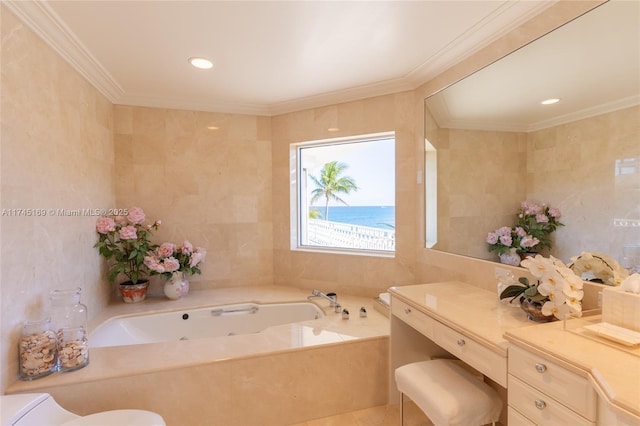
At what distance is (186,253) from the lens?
2.81m

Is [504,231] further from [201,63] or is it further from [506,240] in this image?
[201,63]

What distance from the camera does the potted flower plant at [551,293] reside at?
1181 mm

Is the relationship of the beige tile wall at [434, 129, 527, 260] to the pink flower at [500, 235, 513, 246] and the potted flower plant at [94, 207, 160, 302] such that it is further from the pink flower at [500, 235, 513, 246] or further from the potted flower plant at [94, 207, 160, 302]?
the potted flower plant at [94, 207, 160, 302]

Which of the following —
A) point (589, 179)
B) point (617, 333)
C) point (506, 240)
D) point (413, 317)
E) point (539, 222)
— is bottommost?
point (413, 317)

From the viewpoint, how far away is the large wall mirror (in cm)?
123

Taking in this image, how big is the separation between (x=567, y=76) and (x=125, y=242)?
3.28m

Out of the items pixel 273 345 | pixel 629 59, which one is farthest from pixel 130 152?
pixel 629 59

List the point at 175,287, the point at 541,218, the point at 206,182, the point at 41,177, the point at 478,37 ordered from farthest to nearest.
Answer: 1. the point at 206,182
2. the point at 175,287
3. the point at 478,37
4. the point at 41,177
5. the point at 541,218

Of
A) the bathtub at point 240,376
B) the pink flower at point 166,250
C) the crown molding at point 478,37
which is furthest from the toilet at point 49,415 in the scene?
the crown molding at point 478,37

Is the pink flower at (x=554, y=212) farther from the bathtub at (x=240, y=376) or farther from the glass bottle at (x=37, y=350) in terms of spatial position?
the glass bottle at (x=37, y=350)

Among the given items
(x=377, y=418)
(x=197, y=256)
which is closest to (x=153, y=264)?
(x=197, y=256)

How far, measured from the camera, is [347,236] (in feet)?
10.6

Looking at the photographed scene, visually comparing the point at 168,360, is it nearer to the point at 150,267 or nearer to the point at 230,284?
the point at 150,267

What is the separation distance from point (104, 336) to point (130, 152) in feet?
5.33
